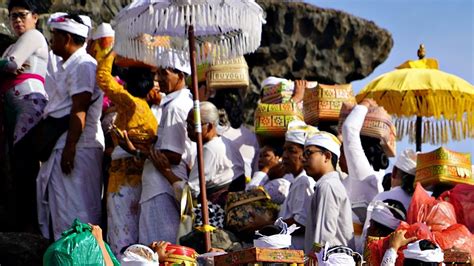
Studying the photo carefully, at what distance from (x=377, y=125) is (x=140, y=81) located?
1.95m

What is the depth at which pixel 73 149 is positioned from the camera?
40.9ft

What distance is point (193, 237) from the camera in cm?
1121

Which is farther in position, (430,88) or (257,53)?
(257,53)

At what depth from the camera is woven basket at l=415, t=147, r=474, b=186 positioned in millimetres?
11867

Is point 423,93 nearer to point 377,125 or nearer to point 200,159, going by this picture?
point 377,125

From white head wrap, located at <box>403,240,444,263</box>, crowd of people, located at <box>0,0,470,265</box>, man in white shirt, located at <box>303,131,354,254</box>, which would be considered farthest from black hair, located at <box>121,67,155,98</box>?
white head wrap, located at <box>403,240,444,263</box>

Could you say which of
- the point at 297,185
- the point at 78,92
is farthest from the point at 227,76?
the point at 297,185

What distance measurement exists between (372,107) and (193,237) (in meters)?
2.39

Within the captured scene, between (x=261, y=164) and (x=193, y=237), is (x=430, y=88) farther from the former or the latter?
(x=193, y=237)

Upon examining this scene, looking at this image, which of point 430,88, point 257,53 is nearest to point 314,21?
point 257,53

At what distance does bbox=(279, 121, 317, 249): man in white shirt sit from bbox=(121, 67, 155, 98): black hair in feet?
4.21

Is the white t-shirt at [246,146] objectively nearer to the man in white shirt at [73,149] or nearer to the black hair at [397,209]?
the man in white shirt at [73,149]

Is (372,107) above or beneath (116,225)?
above

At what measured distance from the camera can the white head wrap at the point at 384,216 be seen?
437 inches
